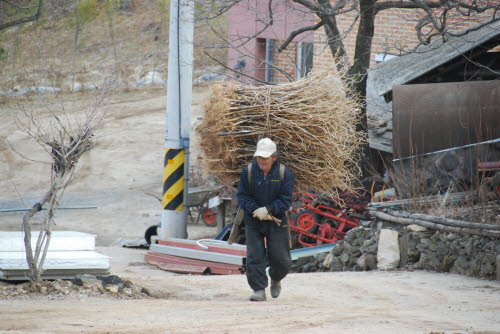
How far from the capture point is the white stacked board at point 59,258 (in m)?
7.91

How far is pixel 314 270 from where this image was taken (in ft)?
39.9

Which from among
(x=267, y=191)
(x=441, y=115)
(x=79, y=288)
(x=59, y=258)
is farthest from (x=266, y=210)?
(x=441, y=115)

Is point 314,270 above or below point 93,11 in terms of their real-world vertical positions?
below

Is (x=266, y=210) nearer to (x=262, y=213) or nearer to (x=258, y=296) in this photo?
(x=262, y=213)

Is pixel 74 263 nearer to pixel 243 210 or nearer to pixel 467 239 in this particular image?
pixel 243 210

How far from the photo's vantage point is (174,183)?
13336mm

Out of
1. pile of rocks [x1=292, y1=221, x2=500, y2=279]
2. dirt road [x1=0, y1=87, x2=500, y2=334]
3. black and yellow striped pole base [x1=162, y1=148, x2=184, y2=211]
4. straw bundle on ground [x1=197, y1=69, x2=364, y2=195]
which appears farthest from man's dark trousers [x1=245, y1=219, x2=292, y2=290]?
black and yellow striped pole base [x1=162, y1=148, x2=184, y2=211]

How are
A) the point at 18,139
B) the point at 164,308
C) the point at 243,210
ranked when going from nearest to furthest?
1. the point at 164,308
2. the point at 243,210
3. the point at 18,139

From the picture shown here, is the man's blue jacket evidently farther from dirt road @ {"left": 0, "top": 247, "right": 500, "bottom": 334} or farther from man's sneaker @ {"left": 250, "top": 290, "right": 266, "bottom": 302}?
dirt road @ {"left": 0, "top": 247, "right": 500, "bottom": 334}

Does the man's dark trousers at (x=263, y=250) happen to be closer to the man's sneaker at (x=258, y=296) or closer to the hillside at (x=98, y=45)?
the man's sneaker at (x=258, y=296)

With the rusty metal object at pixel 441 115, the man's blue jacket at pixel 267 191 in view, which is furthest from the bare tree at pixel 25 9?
the rusty metal object at pixel 441 115

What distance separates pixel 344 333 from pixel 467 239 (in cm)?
465

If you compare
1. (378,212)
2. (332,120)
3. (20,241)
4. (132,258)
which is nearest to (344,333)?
(332,120)

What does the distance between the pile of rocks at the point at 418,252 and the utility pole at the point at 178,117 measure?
244 centimetres
